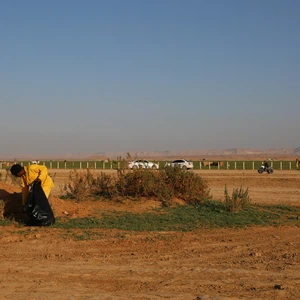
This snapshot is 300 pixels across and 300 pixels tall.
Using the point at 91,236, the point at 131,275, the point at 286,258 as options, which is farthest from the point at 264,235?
the point at 131,275

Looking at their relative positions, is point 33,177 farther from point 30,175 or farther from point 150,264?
point 150,264

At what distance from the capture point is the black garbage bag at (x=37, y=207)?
43.8 feet

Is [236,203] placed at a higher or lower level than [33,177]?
lower

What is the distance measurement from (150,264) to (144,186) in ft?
26.0

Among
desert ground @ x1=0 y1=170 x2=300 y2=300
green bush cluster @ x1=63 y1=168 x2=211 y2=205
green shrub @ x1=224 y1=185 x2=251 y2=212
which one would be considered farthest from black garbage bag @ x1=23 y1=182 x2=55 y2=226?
green shrub @ x1=224 y1=185 x2=251 y2=212

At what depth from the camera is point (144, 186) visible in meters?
17.5

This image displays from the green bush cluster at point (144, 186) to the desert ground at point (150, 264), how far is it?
3.03 meters

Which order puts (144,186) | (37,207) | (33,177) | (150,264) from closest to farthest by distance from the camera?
1. (150,264)
2. (37,207)
3. (33,177)
4. (144,186)

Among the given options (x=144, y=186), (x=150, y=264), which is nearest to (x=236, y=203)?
(x=144, y=186)

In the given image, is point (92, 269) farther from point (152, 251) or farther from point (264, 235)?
point (264, 235)

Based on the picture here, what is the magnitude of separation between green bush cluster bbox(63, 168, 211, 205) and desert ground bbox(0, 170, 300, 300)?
3026 millimetres

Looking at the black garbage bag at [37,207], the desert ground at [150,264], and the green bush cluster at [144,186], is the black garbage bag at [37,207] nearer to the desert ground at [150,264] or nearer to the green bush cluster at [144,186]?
the desert ground at [150,264]

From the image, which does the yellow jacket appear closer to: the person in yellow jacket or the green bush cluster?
the person in yellow jacket

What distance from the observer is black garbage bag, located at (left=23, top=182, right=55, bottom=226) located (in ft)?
43.8
